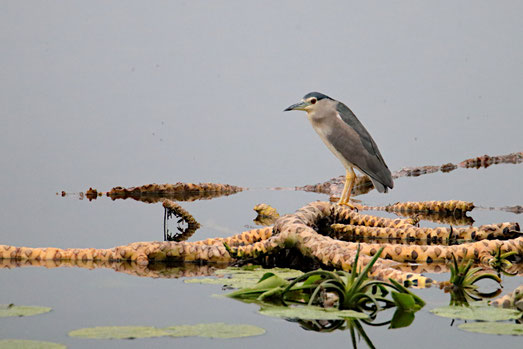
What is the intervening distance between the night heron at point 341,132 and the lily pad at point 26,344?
4.61 metres

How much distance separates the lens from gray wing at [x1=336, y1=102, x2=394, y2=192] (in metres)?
6.98

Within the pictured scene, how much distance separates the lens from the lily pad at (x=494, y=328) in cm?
275

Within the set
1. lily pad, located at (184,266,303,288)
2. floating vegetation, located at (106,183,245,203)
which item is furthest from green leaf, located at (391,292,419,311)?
floating vegetation, located at (106,183,245,203)

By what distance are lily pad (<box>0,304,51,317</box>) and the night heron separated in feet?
13.6

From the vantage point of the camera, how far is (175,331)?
2785 mm

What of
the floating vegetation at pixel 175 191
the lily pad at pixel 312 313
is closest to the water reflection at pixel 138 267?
the lily pad at pixel 312 313

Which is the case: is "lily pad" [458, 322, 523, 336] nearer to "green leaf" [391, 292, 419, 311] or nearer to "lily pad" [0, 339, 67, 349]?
"green leaf" [391, 292, 419, 311]

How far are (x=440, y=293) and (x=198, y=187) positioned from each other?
593 centimetres

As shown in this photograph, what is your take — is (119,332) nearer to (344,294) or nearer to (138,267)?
(344,294)

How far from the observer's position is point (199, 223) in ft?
19.5

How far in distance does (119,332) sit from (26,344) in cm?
33

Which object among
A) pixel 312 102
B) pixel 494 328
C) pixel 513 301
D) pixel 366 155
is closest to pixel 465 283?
pixel 513 301

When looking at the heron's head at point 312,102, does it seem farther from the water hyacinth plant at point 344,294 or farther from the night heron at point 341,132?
the water hyacinth plant at point 344,294

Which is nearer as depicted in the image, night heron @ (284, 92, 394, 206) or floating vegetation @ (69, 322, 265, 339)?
floating vegetation @ (69, 322, 265, 339)
